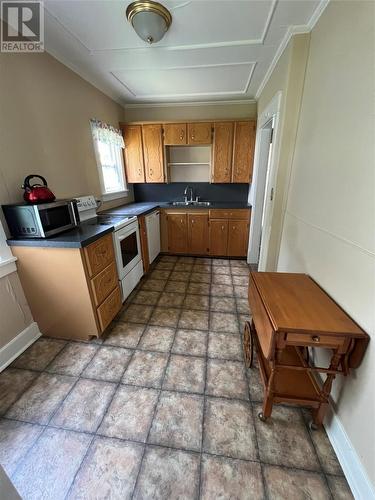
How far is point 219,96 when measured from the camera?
324cm

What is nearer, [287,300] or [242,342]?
[287,300]

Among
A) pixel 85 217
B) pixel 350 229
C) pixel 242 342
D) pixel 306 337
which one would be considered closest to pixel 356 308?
pixel 306 337

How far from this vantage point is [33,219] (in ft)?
5.38

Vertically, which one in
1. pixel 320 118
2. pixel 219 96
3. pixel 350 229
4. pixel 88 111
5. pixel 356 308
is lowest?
pixel 356 308

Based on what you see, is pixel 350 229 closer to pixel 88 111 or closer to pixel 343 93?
pixel 343 93

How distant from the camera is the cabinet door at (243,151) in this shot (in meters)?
3.28

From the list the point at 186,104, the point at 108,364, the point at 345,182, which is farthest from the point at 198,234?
the point at 345,182

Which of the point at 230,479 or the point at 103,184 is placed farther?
the point at 103,184

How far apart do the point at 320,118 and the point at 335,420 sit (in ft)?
6.36

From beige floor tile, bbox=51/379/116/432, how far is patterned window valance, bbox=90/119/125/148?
2845mm

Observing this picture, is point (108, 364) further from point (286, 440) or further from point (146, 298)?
point (286, 440)

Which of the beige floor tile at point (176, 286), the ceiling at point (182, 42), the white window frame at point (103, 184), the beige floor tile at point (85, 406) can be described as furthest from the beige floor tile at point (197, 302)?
the ceiling at point (182, 42)

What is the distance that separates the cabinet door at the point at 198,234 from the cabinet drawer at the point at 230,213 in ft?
0.50

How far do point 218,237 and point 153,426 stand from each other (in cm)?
277
